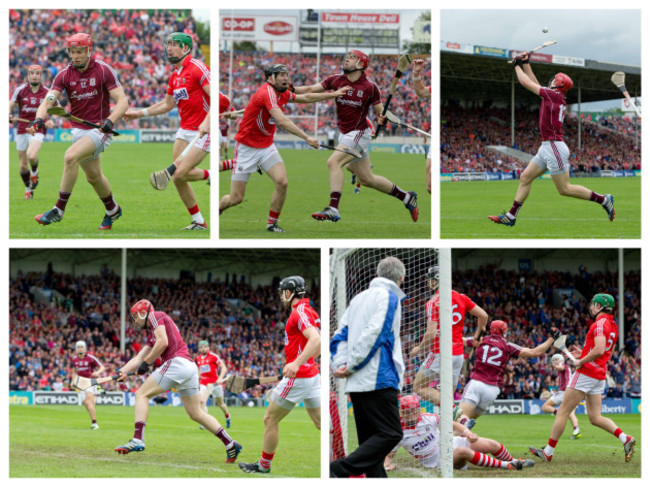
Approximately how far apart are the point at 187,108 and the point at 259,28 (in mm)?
27933

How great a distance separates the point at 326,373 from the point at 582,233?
799 cm

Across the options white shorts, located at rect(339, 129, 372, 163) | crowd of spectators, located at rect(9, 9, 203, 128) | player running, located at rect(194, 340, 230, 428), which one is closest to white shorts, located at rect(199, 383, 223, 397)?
player running, located at rect(194, 340, 230, 428)

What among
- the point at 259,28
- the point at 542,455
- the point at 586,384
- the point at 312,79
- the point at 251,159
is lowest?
the point at 542,455

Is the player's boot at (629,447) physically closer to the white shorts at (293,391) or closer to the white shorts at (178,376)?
the white shorts at (293,391)

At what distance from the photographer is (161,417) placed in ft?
56.3

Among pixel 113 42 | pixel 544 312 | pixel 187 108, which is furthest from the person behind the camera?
pixel 113 42

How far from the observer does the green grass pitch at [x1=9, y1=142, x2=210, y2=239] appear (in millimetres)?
11643

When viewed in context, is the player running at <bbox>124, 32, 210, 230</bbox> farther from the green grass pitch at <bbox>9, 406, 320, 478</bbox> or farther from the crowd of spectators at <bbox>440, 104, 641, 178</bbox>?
the crowd of spectators at <bbox>440, 104, 641, 178</bbox>

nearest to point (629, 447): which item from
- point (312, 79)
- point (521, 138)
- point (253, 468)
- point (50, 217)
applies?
point (253, 468)

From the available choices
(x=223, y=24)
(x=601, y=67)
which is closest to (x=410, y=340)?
(x=601, y=67)

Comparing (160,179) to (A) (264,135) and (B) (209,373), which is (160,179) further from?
(B) (209,373)

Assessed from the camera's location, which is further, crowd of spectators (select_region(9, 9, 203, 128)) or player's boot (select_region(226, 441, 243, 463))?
crowd of spectators (select_region(9, 9, 203, 128))

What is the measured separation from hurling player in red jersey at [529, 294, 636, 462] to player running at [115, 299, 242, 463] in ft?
11.8

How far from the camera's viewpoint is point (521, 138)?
38062 millimetres
